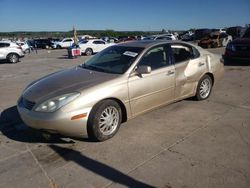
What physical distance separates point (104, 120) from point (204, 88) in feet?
9.60

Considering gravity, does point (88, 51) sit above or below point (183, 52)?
below

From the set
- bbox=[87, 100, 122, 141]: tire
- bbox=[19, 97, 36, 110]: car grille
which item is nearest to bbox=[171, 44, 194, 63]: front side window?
bbox=[87, 100, 122, 141]: tire

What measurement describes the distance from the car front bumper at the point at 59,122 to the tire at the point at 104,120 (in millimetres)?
101

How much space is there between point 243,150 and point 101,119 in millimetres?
2053

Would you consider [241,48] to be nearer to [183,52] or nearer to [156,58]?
[183,52]

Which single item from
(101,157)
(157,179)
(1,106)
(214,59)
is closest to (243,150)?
(157,179)

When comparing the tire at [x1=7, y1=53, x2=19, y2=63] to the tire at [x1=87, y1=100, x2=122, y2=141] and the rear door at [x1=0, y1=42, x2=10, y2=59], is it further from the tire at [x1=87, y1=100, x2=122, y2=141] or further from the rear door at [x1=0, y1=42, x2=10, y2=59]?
the tire at [x1=87, y1=100, x2=122, y2=141]

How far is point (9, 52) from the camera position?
61.6ft

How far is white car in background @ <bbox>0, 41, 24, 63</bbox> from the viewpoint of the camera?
18672mm

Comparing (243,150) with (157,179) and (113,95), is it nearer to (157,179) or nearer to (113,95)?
(157,179)

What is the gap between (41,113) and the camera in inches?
155

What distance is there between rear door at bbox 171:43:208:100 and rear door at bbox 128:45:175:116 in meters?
0.19

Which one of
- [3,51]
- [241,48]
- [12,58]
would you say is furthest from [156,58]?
[3,51]

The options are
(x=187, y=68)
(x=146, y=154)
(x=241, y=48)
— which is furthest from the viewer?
(x=241, y=48)
